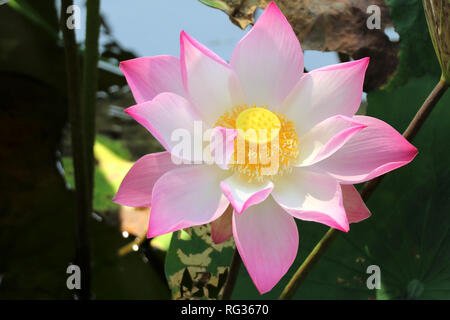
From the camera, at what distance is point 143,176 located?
1.32 feet

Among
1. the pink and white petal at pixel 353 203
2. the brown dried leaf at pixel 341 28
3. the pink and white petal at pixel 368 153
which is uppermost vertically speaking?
the brown dried leaf at pixel 341 28

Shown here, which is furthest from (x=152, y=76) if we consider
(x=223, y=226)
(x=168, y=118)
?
(x=223, y=226)

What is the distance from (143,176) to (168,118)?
6 cm

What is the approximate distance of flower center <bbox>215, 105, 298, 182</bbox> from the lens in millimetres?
397

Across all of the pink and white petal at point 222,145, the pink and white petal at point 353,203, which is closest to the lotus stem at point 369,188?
the pink and white petal at point 353,203

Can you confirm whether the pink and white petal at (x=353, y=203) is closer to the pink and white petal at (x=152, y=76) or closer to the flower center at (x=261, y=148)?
the flower center at (x=261, y=148)

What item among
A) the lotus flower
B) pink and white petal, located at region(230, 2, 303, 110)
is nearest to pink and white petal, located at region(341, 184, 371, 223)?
the lotus flower

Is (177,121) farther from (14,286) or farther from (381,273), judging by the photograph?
(14,286)

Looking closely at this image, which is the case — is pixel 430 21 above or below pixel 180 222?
above

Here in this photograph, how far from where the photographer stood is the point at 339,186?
37cm

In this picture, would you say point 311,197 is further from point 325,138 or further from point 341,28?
point 341,28

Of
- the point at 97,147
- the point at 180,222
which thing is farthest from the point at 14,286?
the point at 180,222

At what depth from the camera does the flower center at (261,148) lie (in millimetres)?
397
